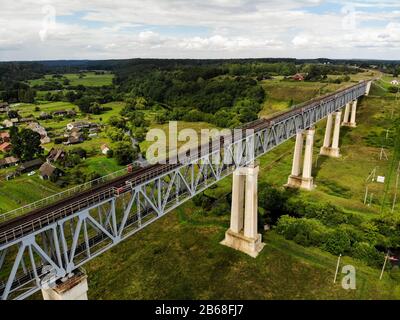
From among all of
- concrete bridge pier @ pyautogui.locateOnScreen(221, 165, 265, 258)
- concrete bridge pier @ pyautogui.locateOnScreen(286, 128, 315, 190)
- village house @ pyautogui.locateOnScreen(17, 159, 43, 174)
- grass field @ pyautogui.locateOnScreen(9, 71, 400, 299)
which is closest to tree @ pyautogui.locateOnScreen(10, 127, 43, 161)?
village house @ pyautogui.locateOnScreen(17, 159, 43, 174)

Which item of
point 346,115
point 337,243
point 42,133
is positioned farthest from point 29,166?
point 346,115

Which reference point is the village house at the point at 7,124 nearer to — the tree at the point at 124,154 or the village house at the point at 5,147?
the village house at the point at 5,147

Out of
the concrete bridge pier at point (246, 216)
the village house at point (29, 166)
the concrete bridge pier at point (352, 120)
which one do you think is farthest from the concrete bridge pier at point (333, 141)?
the village house at point (29, 166)

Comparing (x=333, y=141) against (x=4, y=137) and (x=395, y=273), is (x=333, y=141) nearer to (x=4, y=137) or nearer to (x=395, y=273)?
(x=395, y=273)

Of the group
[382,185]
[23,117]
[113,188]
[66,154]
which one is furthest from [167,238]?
[23,117]

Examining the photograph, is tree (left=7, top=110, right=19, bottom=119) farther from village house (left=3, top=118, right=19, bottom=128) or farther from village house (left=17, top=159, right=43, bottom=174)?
village house (left=17, top=159, right=43, bottom=174)
